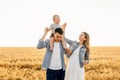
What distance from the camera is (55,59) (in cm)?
954

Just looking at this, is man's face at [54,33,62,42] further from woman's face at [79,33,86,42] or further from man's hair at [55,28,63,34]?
woman's face at [79,33,86,42]

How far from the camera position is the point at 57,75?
9617 mm

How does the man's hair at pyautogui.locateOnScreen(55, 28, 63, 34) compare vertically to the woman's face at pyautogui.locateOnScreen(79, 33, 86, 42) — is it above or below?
above

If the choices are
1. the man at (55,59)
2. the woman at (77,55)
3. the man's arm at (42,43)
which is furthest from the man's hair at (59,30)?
the woman at (77,55)

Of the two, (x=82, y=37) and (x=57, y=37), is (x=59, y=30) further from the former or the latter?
(x=82, y=37)

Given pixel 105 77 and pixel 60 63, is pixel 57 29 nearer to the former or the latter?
pixel 60 63

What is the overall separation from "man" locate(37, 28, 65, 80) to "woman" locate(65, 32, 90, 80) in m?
0.39

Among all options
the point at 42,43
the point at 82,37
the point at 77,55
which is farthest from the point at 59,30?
the point at 77,55

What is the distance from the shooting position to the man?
9.52m

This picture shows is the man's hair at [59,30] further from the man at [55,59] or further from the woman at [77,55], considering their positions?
the woman at [77,55]

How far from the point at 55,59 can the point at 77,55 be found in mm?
628

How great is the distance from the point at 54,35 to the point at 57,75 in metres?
0.82

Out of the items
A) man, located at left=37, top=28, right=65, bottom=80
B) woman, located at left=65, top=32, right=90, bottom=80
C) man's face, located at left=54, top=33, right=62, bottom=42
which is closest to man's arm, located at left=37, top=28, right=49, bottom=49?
man, located at left=37, top=28, right=65, bottom=80

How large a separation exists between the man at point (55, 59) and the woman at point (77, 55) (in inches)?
15.5
